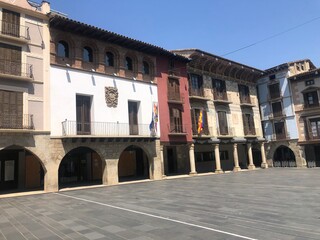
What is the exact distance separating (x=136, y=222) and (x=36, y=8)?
16.9 metres

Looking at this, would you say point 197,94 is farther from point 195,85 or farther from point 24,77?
point 24,77

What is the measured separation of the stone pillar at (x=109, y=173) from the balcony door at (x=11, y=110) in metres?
6.51

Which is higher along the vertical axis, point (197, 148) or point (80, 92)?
point (80, 92)

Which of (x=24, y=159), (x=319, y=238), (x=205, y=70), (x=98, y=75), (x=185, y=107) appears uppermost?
(x=205, y=70)

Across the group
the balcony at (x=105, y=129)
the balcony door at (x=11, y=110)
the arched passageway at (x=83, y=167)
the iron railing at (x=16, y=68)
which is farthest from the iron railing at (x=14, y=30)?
the arched passageway at (x=83, y=167)

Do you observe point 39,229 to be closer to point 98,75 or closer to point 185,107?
point 98,75

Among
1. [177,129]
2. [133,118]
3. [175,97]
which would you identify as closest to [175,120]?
[177,129]

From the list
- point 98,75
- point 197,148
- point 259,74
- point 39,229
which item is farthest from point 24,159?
point 259,74

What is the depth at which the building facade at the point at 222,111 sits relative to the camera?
28.8 meters

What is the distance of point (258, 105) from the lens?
1501 inches


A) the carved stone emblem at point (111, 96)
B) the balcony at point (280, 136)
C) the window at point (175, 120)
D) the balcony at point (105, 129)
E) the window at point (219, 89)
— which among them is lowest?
the balcony at point (280, 136)

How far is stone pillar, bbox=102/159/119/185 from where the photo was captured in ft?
66.4

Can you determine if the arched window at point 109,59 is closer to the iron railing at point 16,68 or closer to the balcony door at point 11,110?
the iron railing at point 16,68

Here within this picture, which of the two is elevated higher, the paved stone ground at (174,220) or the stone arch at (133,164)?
the stone arch at (133,164)
